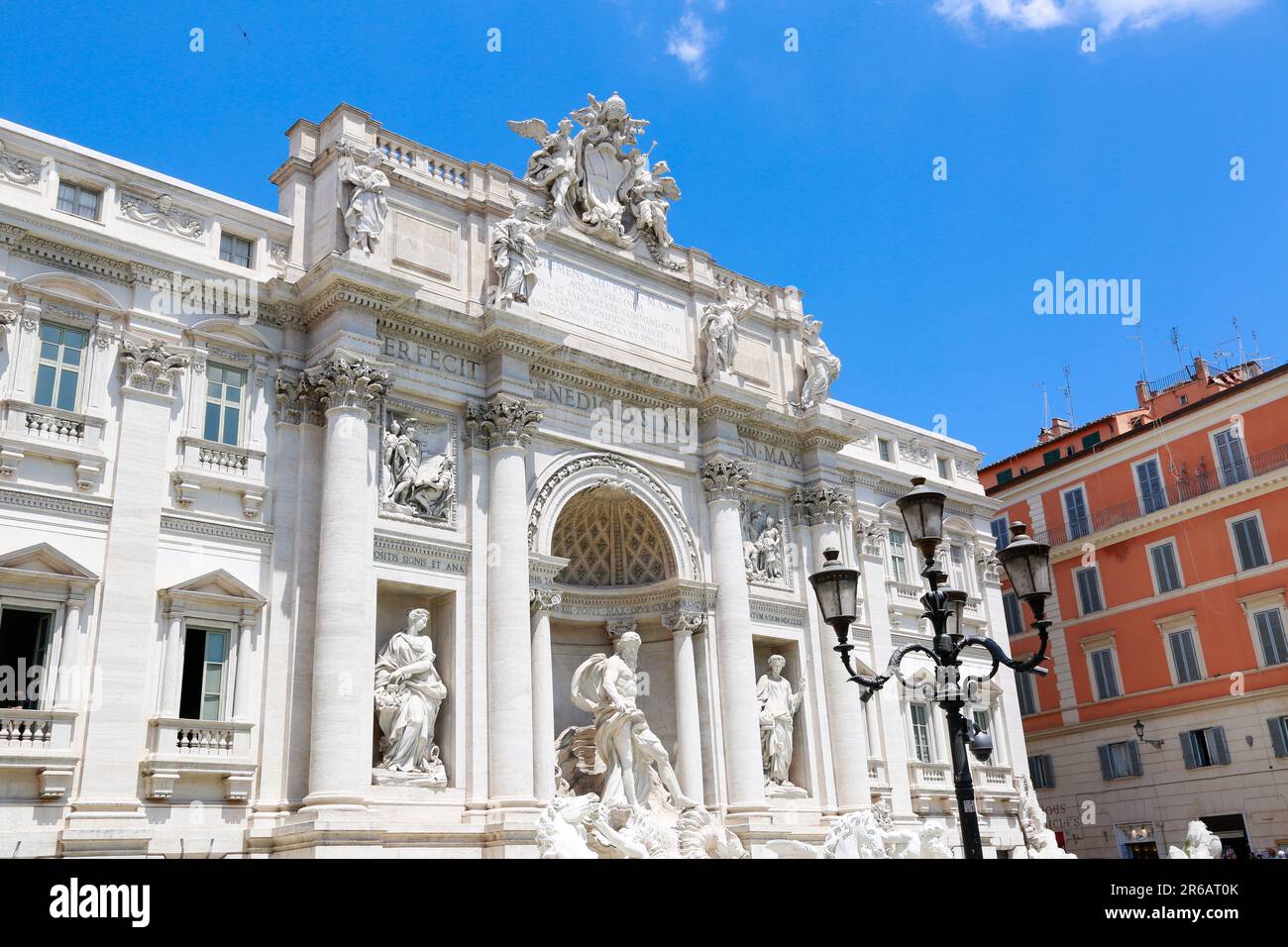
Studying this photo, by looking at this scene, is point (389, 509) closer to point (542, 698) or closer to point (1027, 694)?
point (542, 698)

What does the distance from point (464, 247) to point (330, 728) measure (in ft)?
31.7

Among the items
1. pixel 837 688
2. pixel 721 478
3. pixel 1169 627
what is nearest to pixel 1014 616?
pixel 1169 627

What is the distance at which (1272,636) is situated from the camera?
31375mm

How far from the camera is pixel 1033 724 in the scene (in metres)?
37.5

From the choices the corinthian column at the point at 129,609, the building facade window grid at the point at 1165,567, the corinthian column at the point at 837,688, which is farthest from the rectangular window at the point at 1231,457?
the corinthian column at the point at 129,609

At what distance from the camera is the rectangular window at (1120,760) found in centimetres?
3422

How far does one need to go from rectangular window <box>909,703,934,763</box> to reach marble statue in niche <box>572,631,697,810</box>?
340 inches

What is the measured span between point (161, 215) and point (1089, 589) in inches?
1136

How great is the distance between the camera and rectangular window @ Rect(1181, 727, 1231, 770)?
105ft

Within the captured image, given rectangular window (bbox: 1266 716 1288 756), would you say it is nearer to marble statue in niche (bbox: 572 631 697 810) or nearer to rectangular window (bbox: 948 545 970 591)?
rectangular window (bbox: 948 545 970 591)

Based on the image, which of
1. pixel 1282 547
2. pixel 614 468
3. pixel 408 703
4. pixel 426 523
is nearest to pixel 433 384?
pixel 426 523
